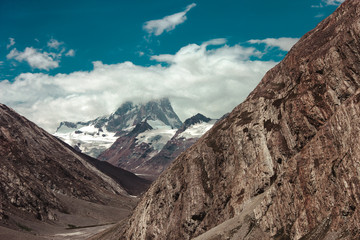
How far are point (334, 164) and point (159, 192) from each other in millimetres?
65172

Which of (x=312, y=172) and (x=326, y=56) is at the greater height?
(x=326, y=56)

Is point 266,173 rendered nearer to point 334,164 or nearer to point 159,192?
point 334,164

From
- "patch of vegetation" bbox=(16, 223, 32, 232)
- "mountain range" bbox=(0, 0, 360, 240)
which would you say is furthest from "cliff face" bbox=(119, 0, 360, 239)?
"patch of vegetation" bbox=(16, 223, 32, 232)

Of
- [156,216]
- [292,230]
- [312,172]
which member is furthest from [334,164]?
[156,216]

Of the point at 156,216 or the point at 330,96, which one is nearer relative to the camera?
the point at 330,96

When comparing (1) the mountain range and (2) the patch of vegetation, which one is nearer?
(1) the mountain range

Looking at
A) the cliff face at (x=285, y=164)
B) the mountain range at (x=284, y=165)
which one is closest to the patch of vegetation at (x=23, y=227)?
the mountain range at (x=284, y=165)

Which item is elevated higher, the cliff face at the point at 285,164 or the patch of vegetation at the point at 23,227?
the cliff face at the point at 285,164

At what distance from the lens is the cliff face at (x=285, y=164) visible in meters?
62.4

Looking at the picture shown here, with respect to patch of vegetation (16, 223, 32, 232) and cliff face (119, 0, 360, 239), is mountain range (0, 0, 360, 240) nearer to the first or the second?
cliff face (119, 0, 360, 239)

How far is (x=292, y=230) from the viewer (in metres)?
67.0

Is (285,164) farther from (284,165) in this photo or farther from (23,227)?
(23,227)

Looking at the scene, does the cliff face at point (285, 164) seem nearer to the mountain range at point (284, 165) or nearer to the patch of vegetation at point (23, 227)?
the mountain range at point (284, 165)

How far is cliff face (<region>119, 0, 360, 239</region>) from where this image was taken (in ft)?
205
